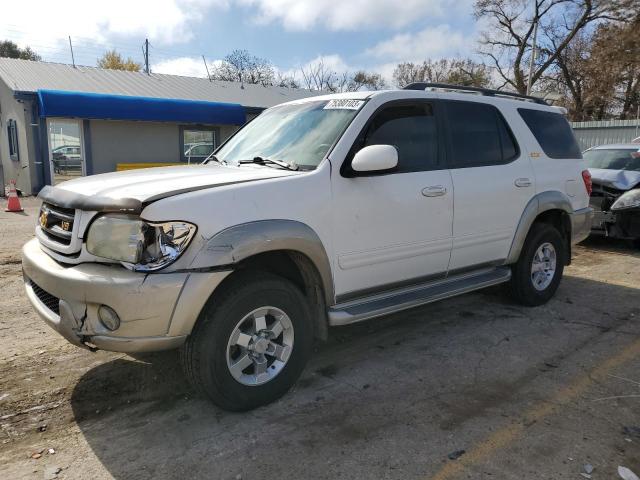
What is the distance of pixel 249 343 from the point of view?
316 cm

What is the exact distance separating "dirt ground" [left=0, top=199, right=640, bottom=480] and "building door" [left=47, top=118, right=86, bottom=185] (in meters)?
13.5

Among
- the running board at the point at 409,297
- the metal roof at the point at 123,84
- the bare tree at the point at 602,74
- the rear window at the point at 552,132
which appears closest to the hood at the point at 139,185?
the running board at the point at 409,297

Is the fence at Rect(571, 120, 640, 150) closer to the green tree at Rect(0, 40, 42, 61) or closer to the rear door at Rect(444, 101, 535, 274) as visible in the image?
the rear door at Rect(444, 101, 535, 274)

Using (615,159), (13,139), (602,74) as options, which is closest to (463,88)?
(615,159)

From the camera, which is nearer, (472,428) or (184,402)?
(472,428)

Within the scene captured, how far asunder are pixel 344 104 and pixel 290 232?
1336 mm

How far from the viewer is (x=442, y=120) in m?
4.30

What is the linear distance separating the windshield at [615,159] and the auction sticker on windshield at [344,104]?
7.12m

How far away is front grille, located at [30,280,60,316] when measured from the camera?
9.89 ft

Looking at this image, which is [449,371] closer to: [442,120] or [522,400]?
[522,400]

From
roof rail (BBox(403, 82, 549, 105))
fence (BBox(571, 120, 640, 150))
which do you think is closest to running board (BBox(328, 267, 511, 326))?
roof rail (BBox(403, 82, 549, 105))

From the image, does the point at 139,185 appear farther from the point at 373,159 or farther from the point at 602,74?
the point at 602,74

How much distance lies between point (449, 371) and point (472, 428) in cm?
81

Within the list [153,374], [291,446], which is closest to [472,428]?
[291,446]
